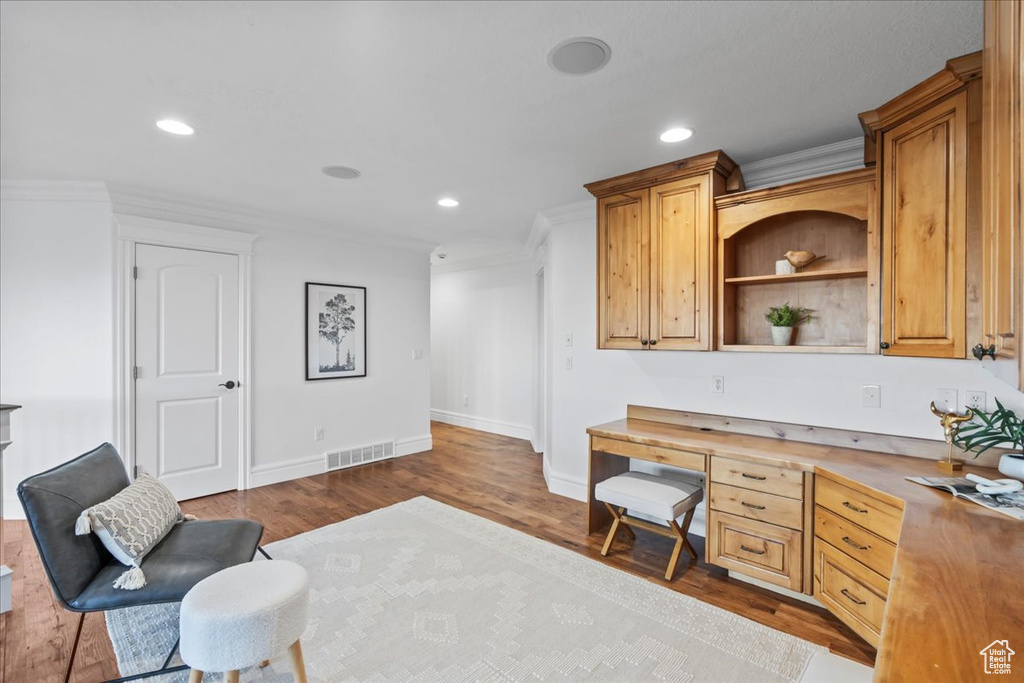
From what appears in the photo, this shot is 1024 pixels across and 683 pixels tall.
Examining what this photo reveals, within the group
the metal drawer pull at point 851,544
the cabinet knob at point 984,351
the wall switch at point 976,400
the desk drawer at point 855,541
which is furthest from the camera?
the wall switch at point 976,400

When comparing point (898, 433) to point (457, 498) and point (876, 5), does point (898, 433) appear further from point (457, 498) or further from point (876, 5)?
point (457, 498)

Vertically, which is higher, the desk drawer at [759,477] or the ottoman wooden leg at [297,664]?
the desk drawer at [759,477]

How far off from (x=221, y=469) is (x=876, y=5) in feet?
16.3

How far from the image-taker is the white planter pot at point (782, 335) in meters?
2.71

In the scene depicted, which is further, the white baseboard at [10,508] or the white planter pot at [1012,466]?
the white baseboard at [10,508]

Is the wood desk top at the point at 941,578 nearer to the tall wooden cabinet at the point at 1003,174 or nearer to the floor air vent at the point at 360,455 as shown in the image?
the tall wooden cabinet at the point at 1003,174

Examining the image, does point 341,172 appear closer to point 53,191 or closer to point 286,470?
point 53,191

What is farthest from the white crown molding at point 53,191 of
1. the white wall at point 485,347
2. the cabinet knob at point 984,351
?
the cabinet knob at point 984,351

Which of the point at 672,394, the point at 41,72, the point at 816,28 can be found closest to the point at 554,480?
the point at 672,394

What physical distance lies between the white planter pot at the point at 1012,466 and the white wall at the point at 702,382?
355 mm

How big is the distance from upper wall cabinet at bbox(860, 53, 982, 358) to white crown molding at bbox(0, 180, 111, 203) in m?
4.74

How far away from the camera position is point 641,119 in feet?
7.80

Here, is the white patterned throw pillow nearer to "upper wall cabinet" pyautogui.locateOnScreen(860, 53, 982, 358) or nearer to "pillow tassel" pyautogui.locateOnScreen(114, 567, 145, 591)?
"pillow tassel" pyautogui.locateOnScreen(114, 567, 145, 591)

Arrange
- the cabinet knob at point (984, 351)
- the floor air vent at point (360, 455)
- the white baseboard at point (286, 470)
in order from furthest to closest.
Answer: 1. the floor air vent at point (360, 455)
2. the white baseboard at point (286, 470)
3. the cabinet knob at point (984, 351)
